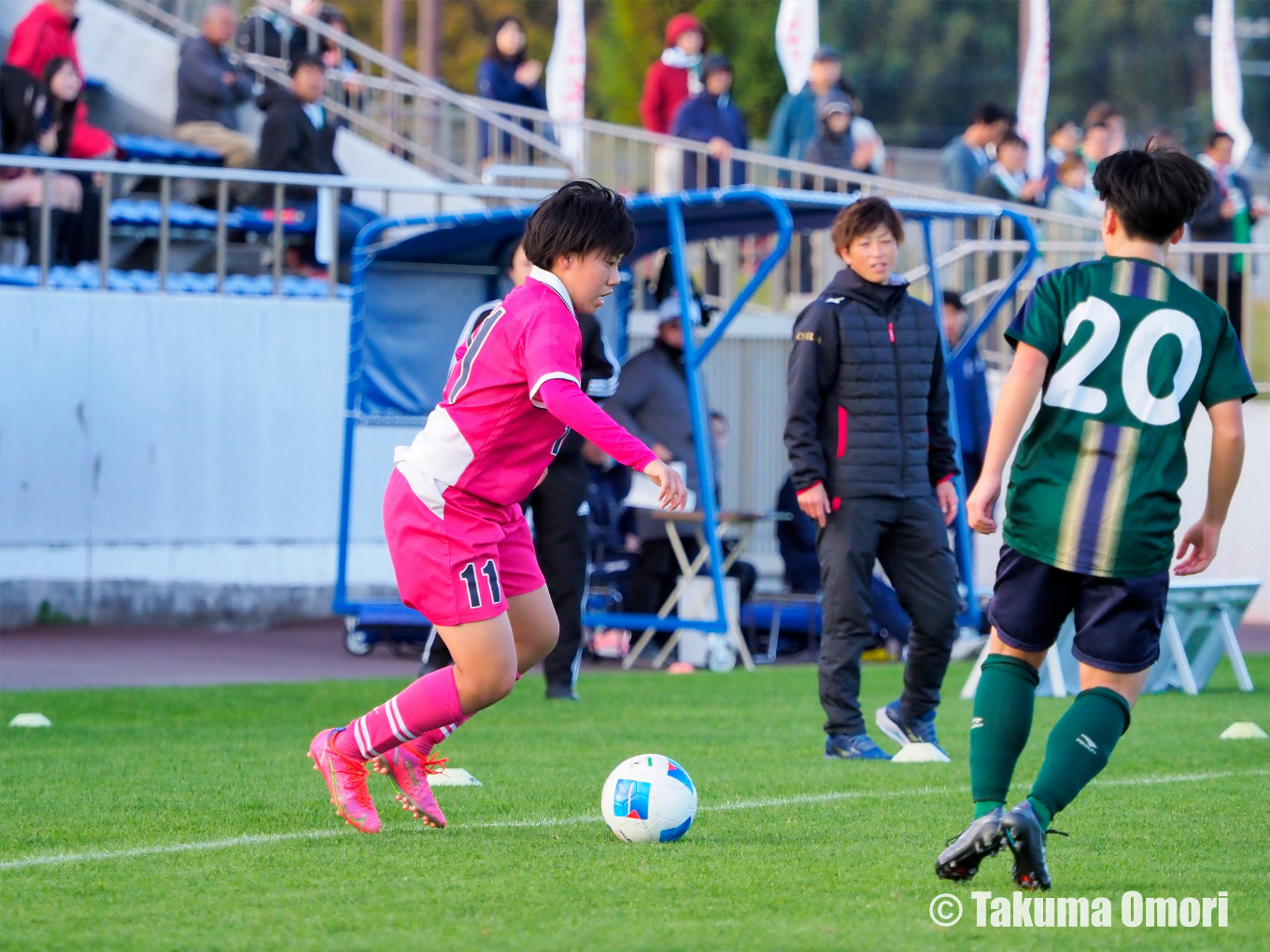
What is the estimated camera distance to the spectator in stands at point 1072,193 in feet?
56.3

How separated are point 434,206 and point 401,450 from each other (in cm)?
1108

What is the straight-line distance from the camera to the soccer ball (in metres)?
5.34

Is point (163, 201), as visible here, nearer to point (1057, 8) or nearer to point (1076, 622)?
point (1076, 622)

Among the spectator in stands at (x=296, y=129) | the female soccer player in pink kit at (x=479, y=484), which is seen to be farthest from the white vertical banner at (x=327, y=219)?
the female soccer player in pink kit at (x=479, y=484)

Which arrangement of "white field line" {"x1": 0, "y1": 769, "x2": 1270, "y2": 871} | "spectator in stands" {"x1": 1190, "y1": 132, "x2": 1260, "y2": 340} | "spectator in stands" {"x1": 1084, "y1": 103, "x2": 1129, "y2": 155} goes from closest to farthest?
1. "white field line" {"x1": 0, "y1": 769, "x2": 1270, "y2": 871}
2. "spectator in stands" {"x1": 1190, "y1": 132, "x2": 1260, "y2": 340}
3. "spectator in stands" {"x1": 1084, "y1": 103, "x2": 1129, "y2": 155}

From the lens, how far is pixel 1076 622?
15.5 feet

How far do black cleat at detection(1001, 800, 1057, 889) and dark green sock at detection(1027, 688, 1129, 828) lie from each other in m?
0.08

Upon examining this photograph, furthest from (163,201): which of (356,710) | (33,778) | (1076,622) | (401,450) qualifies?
(1076,622)

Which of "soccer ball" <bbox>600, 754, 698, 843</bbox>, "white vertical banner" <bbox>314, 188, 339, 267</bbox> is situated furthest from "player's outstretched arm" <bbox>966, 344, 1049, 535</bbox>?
"white vertical banner" <bbox>314, 188, 339, 267</bbox>

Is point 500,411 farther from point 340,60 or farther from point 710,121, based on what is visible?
point 340,60

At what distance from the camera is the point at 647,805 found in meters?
5.34

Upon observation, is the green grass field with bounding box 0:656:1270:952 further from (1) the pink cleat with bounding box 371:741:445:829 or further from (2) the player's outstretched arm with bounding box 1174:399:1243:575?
(2) the player's outstretched arm with bounding box 1174:399:1243:575

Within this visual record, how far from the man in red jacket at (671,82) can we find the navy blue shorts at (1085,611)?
13702 millimetres

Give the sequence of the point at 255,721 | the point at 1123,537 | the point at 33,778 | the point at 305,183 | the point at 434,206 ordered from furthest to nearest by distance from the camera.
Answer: the point at 434,206 → the point at 305,183 → the point at 255,721 → the point at 33,778 → the point at 1123,537
